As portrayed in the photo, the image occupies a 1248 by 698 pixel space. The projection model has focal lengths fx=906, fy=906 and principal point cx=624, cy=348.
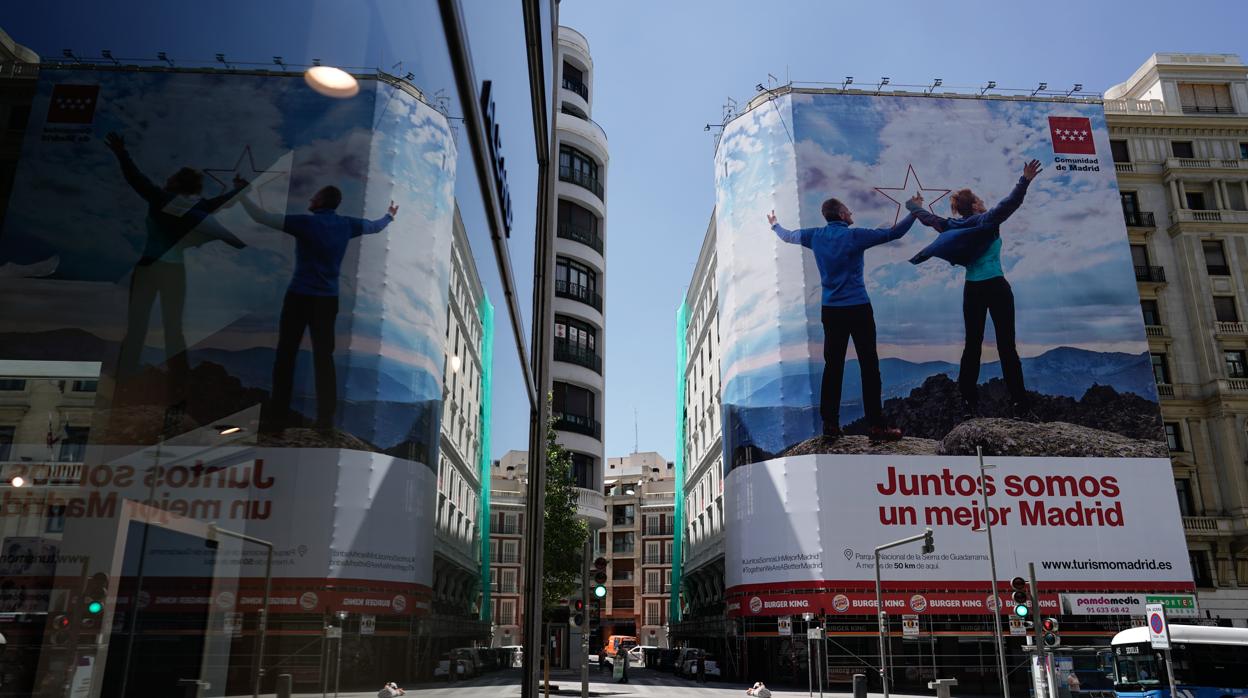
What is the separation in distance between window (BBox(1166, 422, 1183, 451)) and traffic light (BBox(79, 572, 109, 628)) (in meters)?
51.5

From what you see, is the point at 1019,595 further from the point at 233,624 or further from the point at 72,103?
the point at 72,103

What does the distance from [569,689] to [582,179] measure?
25.3 m

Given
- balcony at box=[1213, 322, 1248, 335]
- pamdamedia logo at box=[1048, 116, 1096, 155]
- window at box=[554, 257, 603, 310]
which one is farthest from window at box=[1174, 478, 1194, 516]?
window at box=[554, 257, 603, 310]

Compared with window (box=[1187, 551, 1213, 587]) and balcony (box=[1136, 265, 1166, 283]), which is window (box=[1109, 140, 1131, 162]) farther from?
window (box=[1187, 551, 1213, 587])

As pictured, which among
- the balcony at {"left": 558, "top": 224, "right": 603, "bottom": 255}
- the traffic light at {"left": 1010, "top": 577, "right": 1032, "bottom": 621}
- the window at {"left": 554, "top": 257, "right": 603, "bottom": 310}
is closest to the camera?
the traffic light at {"left": 1010, "top": 577, "right": 1032, "bottom": 621}

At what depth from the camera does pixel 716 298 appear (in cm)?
5206

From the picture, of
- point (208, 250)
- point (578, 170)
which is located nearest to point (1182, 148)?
point (578, 170)

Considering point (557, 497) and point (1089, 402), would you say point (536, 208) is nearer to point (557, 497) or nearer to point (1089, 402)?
point (557, 497)

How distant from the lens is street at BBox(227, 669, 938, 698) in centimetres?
174

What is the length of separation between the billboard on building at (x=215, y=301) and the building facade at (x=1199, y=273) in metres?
50.1

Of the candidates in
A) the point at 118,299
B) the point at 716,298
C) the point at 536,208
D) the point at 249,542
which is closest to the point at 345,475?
the point at 249,542

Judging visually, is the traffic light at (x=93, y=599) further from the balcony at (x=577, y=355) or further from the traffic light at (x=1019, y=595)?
the balcony at (x=577, y=355)

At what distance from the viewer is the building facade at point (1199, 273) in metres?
42.7

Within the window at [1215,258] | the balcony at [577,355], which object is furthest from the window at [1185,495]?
the balcony at [577,355]
